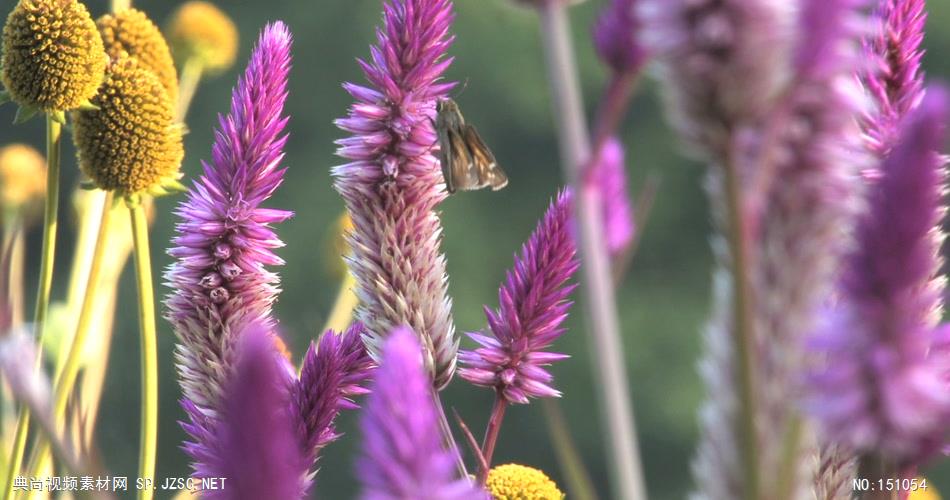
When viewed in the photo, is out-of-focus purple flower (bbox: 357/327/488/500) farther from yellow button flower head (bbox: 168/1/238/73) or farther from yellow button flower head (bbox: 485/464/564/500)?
yellow button flower head (bbox: 168/1/238/73)

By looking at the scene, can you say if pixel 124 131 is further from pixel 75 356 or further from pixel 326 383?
pixel 326 383

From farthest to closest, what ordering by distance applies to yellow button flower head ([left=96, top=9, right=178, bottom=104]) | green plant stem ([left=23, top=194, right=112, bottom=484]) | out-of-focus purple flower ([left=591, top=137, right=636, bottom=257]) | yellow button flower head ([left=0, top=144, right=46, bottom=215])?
yellow button flower head ([left=0, top=144, right=46, bottom=215]) < yellow button flower head ([left=96, top=9, right=178, bottom=104]) < green plant stem ([left=23, top=194, right=112, bottom=484]) < out-of-focus purple flower ([left=591, top=137, right=636, bottom=257])

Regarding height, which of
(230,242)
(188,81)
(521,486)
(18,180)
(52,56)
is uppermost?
(188,81)

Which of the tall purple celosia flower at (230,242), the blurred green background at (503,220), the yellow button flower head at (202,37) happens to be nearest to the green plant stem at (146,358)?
the tall purple celosia flower at (230,242)

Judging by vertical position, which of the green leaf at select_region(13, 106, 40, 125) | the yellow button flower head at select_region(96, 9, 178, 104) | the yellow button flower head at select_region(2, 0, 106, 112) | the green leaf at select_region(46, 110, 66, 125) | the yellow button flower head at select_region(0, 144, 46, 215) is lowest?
the green leaf at select_region(46, 110, 66, 125)

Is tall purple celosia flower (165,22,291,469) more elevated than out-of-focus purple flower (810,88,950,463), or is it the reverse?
tall purple celosia flower (165,22,291,469)

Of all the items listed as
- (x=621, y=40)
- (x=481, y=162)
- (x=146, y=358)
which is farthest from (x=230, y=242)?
(x=621, y=40)

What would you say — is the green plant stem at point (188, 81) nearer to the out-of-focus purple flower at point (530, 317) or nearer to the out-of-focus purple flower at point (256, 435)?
the out-of-focus purple flower at point (530, 317)

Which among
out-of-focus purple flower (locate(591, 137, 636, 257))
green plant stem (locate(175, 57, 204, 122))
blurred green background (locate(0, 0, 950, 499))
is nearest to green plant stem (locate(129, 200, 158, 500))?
out-of-focus purple flower (locate(591, 137, 636, 257))
